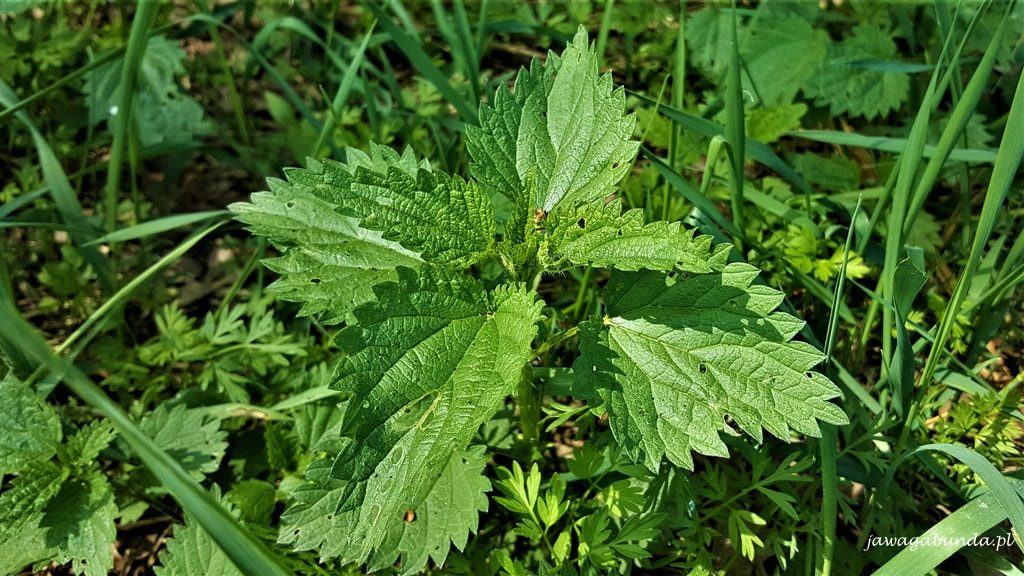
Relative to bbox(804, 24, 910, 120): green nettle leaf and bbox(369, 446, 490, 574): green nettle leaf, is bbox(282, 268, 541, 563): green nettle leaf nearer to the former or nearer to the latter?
bbox(369, 446, 490, 574): green nettle leaf


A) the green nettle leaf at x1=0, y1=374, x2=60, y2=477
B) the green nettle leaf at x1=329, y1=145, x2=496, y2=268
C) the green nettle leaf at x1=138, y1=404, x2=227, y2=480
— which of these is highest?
the green nettle leaf at x1=329, y1=145, x2=496, y2=268

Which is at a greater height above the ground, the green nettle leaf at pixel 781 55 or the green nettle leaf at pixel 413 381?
the green nettle leaf at pixel 781 55

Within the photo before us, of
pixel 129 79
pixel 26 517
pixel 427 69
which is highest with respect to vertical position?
pixel 129 79

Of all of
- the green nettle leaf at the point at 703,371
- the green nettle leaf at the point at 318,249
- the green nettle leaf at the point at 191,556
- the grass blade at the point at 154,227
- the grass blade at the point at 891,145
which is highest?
the green nettle leaf at the point at 318,249

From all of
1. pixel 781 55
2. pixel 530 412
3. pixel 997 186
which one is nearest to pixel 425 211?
pixel 530 412

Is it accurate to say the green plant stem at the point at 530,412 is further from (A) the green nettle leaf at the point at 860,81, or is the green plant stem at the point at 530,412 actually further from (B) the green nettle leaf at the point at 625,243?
(A) the green nettle leaf at the point at 860,81

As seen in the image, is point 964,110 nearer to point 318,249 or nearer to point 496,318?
point 496,318

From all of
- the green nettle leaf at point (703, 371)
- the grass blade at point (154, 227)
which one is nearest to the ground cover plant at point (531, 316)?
the green nettle leaf at point (703, 371)

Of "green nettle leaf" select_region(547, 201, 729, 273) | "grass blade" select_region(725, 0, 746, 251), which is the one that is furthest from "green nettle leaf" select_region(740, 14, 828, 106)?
"green nettle leaf" select_region(547, 201, 729, 273)
